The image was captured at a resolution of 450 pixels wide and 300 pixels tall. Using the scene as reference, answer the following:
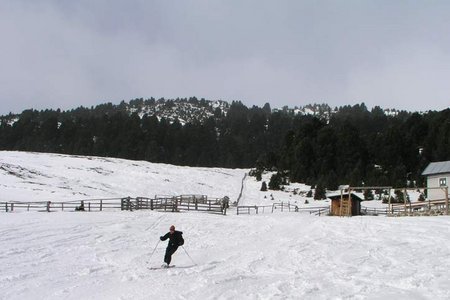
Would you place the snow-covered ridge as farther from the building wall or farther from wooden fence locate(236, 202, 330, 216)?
the building wall

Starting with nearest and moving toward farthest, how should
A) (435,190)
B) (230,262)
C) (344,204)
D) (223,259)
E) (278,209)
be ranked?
(230,262)
(223,259)
(344,204)
(435,190)
(278,209)

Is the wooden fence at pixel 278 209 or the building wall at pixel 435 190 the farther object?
the wooden fence at pixel 278 209

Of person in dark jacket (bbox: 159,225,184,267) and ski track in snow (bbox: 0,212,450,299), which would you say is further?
person in dark jacket (bbox: 159,225,184,267)

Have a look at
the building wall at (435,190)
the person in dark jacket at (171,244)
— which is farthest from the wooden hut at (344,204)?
the person in dark jacket at (171,244)

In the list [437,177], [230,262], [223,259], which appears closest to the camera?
[230,262]

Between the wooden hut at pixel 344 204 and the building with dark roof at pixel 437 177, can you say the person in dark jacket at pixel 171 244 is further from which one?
the building with dark roof at pixel 437 177

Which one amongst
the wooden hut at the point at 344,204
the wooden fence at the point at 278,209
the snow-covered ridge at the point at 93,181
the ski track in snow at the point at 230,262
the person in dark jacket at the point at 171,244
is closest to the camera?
the ski track in snow at the point at 230,262

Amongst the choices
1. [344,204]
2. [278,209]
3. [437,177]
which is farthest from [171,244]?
[278,209]

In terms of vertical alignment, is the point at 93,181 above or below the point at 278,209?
above

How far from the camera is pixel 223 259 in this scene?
1892 cm

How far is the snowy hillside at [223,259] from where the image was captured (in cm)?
1308

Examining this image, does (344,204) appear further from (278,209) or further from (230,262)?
(230,262)

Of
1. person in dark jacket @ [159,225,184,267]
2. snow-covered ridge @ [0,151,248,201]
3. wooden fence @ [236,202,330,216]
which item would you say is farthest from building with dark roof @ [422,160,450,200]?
person in dark jacket @ [159,225,184,267]

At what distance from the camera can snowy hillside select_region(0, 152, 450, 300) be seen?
13.1 meters
